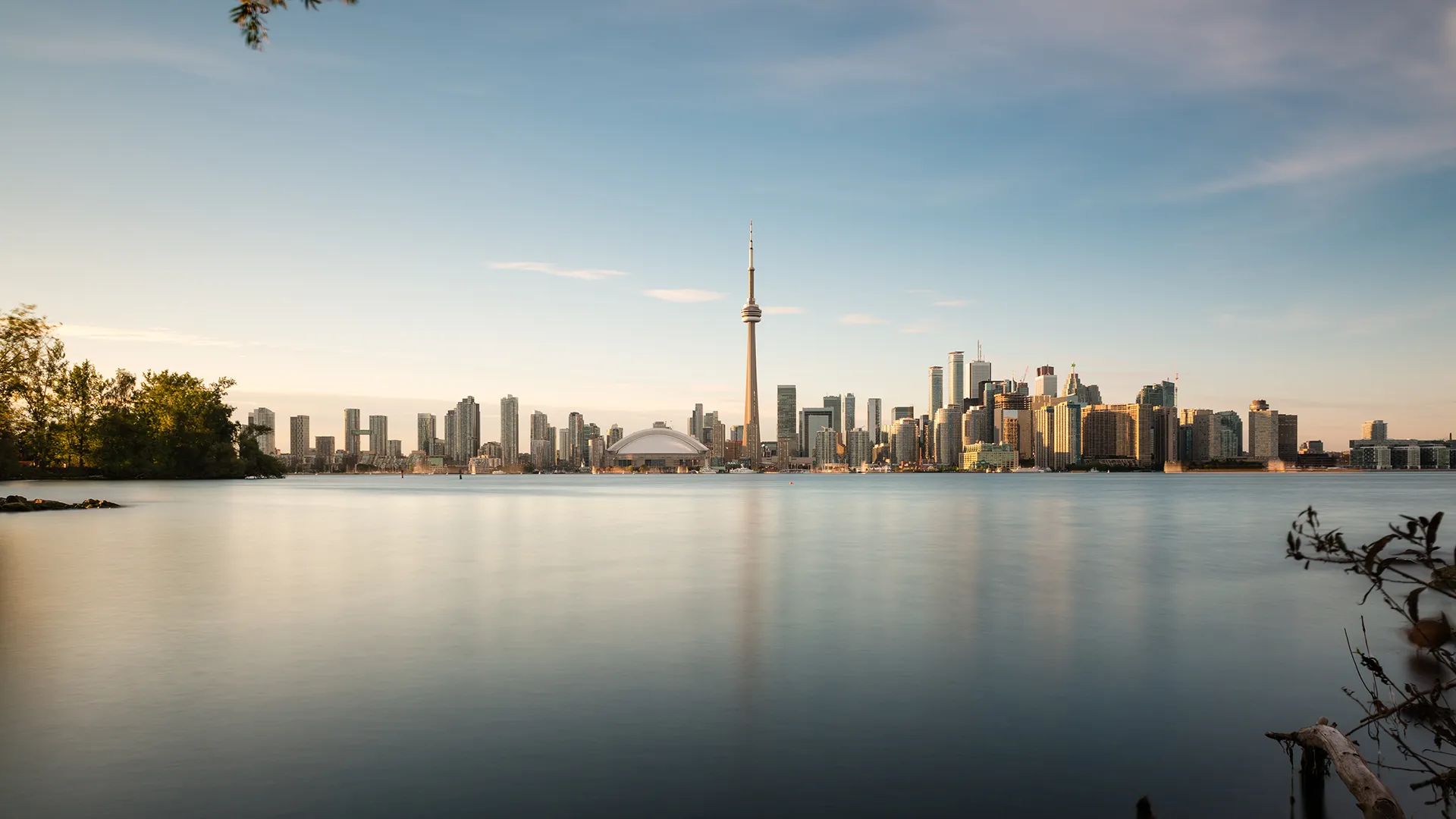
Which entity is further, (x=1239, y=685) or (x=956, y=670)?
(x=956, y=670)

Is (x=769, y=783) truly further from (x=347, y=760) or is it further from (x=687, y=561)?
(x=687, y=561)

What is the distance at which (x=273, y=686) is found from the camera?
53.9 ft

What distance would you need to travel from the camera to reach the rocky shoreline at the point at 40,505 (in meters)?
66.9

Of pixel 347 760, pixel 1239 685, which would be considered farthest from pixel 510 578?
pixel 1239 685

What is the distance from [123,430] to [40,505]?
73.8 meters

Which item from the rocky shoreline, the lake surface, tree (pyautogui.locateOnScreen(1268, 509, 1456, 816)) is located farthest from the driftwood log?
the rocky shoreline

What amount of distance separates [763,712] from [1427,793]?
8.44 meters

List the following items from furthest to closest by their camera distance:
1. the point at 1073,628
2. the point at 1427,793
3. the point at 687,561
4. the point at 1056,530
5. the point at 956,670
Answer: the point at 1056,530 < the point at 687,561 < the point at 1073,628 < the point at 956,670 < the point at 1427,793

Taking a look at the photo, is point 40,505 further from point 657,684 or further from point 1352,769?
point 1352,769

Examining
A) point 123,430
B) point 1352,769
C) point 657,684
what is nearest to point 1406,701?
point 1352,769

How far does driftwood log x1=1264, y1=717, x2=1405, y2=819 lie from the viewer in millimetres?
9297

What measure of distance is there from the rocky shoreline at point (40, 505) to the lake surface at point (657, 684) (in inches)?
1332

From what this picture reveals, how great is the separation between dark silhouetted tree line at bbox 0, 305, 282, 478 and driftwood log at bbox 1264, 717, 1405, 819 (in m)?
100

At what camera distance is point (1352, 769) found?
980cm
